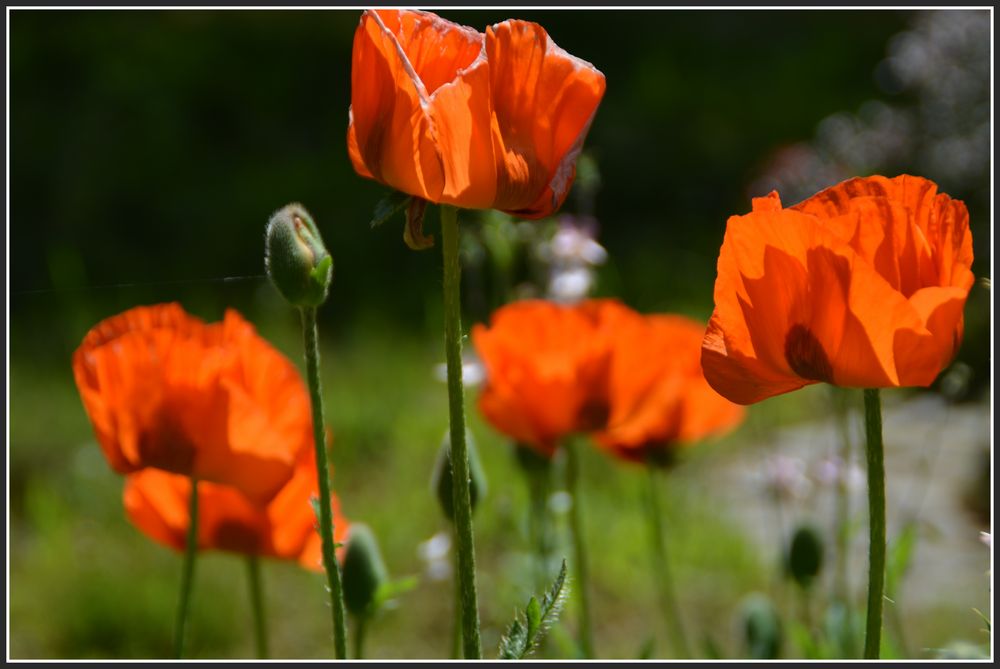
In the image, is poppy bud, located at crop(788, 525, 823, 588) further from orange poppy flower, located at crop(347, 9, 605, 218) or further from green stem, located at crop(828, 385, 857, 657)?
orange poppy flower, located at crop(347, 9, 605, 218)

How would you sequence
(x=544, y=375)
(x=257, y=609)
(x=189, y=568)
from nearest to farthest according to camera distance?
1. (x=189, y=568)
2. (x=257, y=609)
3. (x=544, y=375)

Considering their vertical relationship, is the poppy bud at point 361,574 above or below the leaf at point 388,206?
below

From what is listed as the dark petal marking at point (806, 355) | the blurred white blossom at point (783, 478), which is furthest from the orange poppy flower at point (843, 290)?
the blurred white blossom at point (783, 478)

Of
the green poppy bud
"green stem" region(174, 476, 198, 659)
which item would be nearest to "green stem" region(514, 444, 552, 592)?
the green poppy bud

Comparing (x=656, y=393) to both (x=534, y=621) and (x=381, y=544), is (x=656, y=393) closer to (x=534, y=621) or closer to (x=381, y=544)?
(x=534, y=621)

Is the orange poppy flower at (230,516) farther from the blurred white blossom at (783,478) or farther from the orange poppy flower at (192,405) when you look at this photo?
the blurred white blossom at (783,478)

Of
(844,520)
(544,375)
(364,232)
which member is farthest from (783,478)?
(364,232)

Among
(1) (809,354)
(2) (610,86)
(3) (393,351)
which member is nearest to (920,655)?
(1) (809,354)

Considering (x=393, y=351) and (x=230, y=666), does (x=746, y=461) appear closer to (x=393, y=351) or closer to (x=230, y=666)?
(x=393, y=351)
